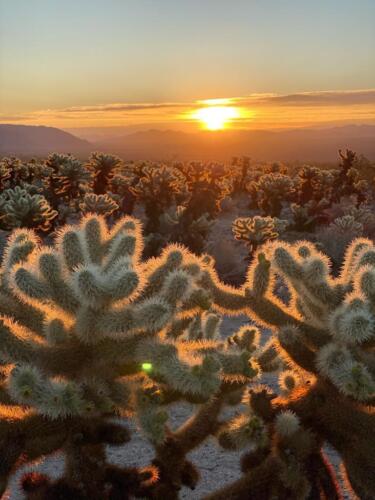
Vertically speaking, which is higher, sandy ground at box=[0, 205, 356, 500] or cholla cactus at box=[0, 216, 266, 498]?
cholla cactus at box=[0, 216, 266, 498]

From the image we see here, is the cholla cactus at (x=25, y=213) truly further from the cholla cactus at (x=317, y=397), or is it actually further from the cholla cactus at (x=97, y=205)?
the cholla cactus at (x=317, y=397)

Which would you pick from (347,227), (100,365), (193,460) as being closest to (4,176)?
(347,227)

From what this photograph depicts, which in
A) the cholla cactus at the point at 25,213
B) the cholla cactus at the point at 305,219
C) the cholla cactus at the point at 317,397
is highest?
the cholla cactus at the point at 317,397

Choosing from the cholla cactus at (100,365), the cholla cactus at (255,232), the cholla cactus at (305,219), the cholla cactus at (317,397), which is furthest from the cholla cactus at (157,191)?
the cholla cactus at (100,365)

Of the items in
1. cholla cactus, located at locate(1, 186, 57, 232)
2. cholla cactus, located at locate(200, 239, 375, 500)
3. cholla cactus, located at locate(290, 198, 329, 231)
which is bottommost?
cholla cactus, located at locate(290, 198, 329, 231)


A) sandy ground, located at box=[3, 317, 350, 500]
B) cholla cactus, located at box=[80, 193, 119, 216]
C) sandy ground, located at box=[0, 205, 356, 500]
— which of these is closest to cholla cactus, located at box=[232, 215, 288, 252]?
cholla cactus, located at box=[80, 193, 119, 216]

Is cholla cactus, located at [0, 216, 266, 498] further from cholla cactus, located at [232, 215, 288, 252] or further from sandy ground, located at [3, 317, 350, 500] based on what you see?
cholla cactus, located at [232, 215, 288, 252]

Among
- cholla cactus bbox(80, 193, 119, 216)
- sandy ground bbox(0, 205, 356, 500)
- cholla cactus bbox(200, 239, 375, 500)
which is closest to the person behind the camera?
cholla cactus bbox(200, 239, 375, 500)
